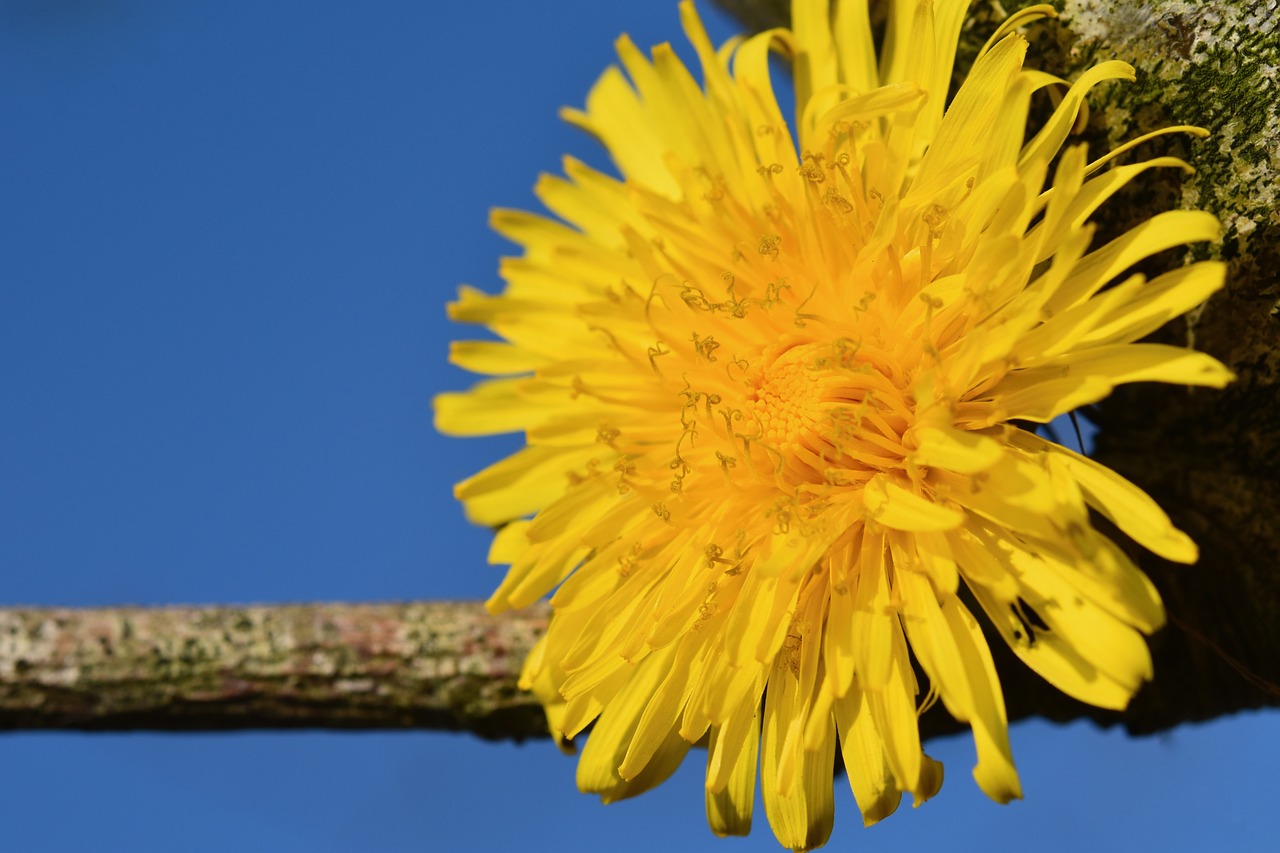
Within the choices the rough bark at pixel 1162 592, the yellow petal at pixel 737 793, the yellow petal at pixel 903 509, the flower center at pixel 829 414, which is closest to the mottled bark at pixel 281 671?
the rough bark at pixel 1162 592

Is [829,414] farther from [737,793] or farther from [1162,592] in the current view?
[1162,592]

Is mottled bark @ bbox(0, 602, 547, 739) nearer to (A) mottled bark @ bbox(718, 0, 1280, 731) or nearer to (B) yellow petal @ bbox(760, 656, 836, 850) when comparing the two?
(B) yellow petal @ bbox(760, 656, 836, 850)

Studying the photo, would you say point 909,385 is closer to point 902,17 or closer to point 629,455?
point 629,455

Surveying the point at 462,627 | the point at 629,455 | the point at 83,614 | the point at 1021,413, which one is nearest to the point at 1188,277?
the point at 1021,413

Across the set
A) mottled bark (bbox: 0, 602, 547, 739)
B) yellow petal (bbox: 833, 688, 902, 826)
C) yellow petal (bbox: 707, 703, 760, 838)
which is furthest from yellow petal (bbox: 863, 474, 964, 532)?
mottled bark (bbox: 0, 602, 547, 739)

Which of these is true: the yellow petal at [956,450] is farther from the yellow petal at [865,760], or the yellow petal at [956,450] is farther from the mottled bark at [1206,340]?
the mottled bark at [1206,340]

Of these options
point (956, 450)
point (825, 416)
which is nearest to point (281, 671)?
point (825, 416)
